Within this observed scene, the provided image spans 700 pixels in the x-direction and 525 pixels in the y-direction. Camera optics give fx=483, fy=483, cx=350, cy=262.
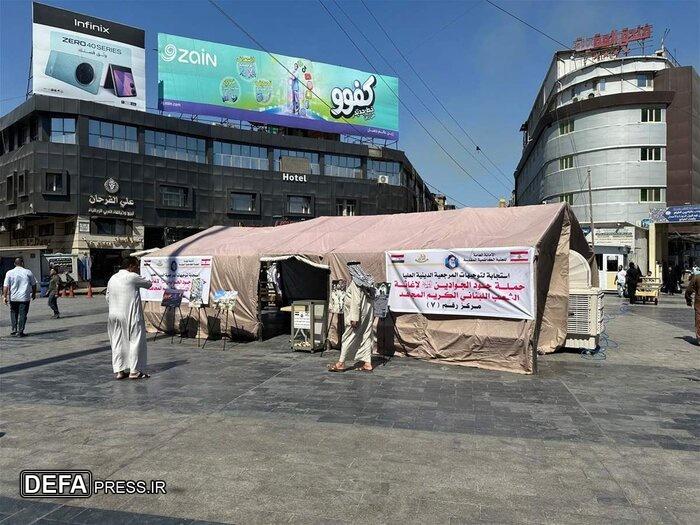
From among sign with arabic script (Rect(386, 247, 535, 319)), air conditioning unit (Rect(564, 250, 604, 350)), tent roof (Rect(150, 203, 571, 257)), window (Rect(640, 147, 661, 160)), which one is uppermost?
window (Rect(640, 147, 661, 160))

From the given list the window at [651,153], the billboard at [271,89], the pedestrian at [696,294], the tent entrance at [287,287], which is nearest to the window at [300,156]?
the billboard at [271,89]

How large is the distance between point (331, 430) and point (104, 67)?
3882cm

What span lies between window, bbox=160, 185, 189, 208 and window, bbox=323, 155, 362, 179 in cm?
1400

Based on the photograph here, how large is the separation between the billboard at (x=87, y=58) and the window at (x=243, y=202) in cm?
Answer: 1012

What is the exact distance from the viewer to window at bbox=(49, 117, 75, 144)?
33562 millimetres

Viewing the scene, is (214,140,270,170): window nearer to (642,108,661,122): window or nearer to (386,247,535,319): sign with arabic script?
(642,108,661,122): window

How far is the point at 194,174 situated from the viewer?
40625 millimetres

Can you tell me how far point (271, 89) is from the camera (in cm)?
4388

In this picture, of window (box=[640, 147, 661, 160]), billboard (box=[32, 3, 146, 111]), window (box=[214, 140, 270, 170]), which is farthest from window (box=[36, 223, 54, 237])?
window (box=[640, 147, 661, 160])

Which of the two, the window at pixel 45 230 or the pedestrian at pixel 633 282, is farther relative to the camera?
the window at pixel 45 230

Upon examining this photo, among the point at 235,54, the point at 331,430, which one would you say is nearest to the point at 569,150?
the point at 235,54

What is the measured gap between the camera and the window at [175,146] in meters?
38.2

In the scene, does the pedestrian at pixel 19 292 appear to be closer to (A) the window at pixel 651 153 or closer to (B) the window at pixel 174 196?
(B) the window at pixel 174 196

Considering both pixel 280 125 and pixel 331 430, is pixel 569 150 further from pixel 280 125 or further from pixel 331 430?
pixel 331 430
